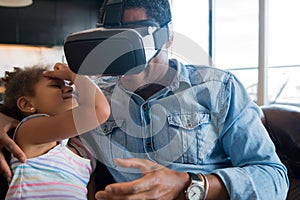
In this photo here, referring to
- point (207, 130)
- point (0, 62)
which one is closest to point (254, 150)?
point (207, 130)

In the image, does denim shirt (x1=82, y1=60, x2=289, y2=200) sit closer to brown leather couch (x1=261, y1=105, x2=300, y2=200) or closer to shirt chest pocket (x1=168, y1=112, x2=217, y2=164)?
shirt chest pocket (x1=168, y1=112, x2=217, y2=164)

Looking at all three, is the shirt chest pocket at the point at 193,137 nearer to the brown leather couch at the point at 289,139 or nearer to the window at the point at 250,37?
the brown leather couch at the point at 289,139

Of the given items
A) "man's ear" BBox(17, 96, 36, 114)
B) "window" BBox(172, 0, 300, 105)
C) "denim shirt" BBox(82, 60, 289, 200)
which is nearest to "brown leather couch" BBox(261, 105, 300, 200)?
"denim shirt" BBox(82, 60, 289, 200)

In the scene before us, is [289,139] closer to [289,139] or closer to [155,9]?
[289,139]

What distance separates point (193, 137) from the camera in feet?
2.95

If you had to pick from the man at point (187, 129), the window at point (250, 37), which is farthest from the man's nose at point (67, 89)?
the window at point (250, 37)

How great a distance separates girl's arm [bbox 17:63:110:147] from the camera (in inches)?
32.5

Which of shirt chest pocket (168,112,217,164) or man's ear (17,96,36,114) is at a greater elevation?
man's ear (17,96,36,114)

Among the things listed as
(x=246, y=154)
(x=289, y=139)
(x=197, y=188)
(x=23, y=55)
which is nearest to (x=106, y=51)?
(x=197, y=188)

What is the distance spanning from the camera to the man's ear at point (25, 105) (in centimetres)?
91

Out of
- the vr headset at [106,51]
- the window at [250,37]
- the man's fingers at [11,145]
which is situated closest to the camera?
the vr headset at [106,51]

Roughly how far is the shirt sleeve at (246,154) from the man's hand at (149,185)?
5.0 inches

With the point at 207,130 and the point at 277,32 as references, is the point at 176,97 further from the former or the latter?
the point at 277,32

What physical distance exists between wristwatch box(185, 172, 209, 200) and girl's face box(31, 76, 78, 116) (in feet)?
1.24
